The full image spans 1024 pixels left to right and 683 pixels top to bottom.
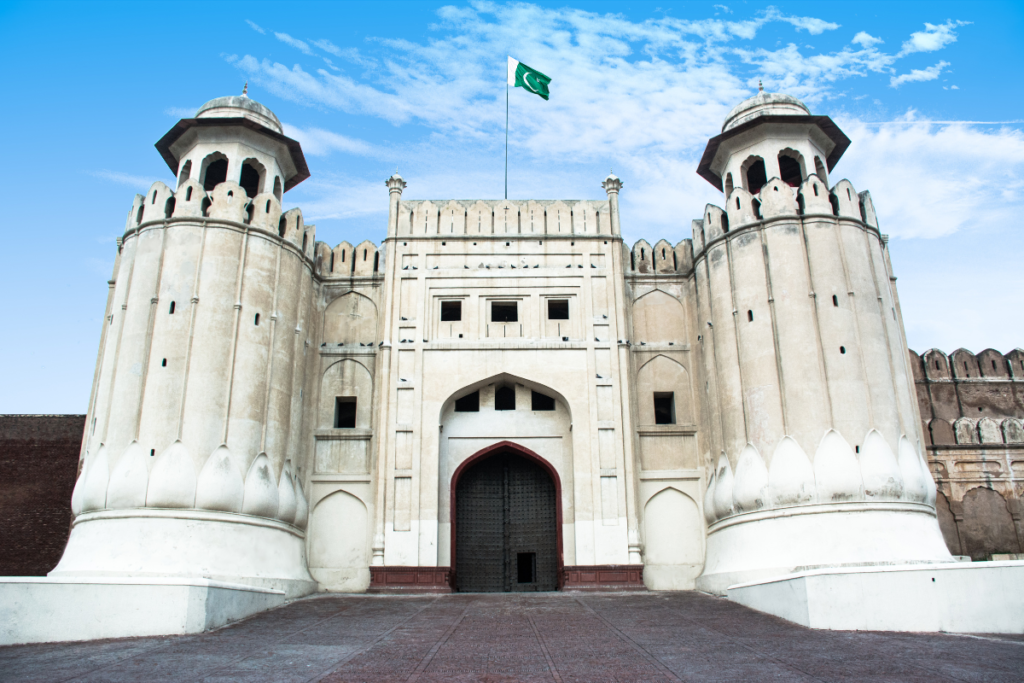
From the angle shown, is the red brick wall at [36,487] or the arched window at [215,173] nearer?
the red brick wall at [36,487]

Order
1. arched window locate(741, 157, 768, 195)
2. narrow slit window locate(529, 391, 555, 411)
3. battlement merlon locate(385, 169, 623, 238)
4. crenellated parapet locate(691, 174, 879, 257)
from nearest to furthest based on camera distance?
crenellated parapet locate(691, 174, 879, 257)
narrow slit window locate(529, 391, 555, 411)
arched window locate(741, 157, 768, 195)
battlement merlon locate(385, 169, 623, 238)

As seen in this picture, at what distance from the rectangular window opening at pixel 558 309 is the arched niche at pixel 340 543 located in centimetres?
670

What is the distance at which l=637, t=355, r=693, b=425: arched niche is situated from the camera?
2083 cm

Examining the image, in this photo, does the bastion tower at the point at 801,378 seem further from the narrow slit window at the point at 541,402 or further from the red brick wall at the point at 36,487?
the red brick wall at the point at 36,487

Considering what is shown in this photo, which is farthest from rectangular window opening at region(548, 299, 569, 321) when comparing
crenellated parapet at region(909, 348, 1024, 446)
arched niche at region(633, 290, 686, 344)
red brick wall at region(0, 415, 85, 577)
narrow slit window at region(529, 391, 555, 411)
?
red brick wall at region(0, 415, 85, 577)

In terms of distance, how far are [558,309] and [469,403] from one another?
3342mm

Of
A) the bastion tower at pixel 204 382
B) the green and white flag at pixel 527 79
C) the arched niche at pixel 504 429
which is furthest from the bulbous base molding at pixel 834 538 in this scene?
the green and white flag at pixel 527 79

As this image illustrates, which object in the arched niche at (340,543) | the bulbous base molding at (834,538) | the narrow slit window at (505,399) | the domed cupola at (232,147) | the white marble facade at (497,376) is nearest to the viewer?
the bulbous base molding at (834,538)

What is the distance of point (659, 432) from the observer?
20578 mm

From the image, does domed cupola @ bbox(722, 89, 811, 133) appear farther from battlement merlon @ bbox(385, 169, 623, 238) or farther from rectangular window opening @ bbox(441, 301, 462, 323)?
rectangular window opening @ bbox(441, 301, 462, 323)

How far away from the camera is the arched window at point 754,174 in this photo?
70.7 feet

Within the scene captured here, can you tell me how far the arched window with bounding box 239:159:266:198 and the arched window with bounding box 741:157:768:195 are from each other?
12.2 meters

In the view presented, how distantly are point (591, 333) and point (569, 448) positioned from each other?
292 cm

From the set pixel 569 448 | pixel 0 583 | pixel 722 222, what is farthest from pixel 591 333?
pixel 0 583
